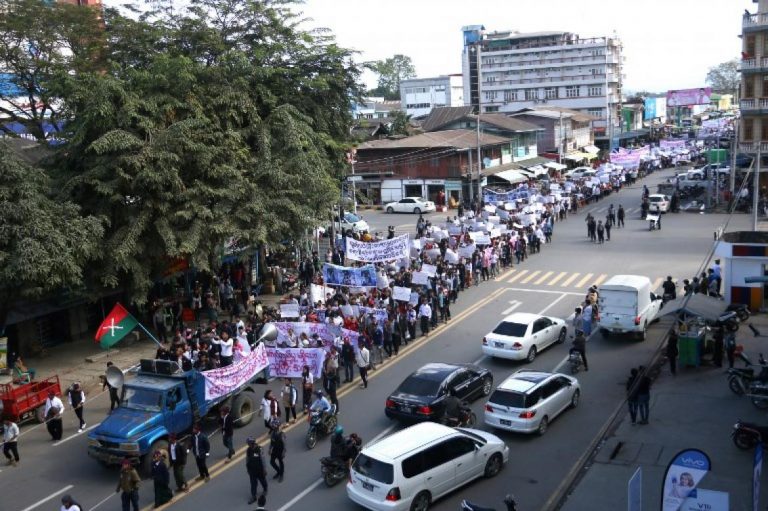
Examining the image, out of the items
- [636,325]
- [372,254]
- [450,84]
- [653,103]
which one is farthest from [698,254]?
[653,103]

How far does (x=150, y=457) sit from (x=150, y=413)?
1.00 metres

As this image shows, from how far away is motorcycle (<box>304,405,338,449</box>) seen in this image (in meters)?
17.2

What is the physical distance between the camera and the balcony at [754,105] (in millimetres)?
51531

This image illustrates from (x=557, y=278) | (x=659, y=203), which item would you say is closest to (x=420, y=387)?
(x=557, y=278)

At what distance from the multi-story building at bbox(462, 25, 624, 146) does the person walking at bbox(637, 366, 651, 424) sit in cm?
9728

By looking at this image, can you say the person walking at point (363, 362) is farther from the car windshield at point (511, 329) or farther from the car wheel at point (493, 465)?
the car wheel at point (493, 465)

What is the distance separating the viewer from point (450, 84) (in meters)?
137

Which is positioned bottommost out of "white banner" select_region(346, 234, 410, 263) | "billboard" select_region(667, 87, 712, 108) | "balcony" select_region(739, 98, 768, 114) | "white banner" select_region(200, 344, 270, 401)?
"white banner" select_region(200, 344, 270, 401)

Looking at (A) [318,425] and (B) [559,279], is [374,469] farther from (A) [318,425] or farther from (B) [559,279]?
(B) [559,279]

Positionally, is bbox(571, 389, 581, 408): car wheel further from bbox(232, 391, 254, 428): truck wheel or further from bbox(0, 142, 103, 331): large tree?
bbox(0, 142, 103, 331): large tree

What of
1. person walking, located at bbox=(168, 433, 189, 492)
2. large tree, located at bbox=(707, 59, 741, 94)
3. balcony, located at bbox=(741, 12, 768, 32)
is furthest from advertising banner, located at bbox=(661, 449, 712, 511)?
large tree, located at bbox=(707, 59, 741, 94)

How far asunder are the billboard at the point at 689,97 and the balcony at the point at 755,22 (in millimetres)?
70808

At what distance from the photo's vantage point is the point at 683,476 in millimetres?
10539

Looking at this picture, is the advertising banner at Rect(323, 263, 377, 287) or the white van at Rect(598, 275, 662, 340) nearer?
the white van at Rect(598, 275, 662, 340)
